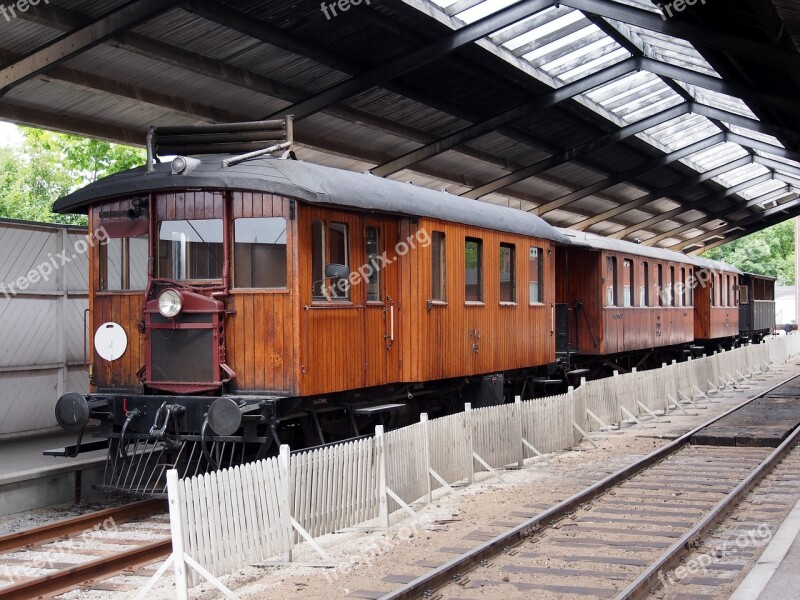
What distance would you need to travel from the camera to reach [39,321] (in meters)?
13.5

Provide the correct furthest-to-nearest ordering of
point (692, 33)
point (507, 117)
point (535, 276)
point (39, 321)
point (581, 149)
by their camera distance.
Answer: point (581, 149), point (507, 117), point (692, 33), point (535, 276), point (39, 321)

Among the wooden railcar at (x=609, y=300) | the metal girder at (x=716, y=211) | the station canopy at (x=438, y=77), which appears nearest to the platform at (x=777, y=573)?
the station canopy at (x=438, y=77)

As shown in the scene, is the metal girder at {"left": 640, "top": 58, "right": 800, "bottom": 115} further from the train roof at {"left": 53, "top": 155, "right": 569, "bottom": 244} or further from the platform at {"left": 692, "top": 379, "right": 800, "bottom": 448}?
the train roof at {"left": 53, "top": 155, "right": 569, "bottom": 244}

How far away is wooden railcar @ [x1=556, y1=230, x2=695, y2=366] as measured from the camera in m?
20.8

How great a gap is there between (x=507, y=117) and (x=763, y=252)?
59.3 m

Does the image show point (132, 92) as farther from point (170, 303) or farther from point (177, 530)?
point (177, 530)

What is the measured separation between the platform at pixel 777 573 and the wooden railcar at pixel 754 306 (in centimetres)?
3291

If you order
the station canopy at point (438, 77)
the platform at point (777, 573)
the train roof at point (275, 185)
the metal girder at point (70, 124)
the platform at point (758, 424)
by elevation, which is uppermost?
the station canopy at point (438, 77)

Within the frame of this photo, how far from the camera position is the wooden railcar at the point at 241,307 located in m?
9.81

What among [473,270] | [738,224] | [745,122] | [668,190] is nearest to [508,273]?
[473,270]

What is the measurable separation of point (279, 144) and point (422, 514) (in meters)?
4.34

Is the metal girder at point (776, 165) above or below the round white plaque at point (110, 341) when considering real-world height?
above

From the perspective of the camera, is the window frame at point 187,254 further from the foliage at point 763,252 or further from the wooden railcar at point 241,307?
the foliage at point 763,252

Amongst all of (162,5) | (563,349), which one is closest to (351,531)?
(162,5)
